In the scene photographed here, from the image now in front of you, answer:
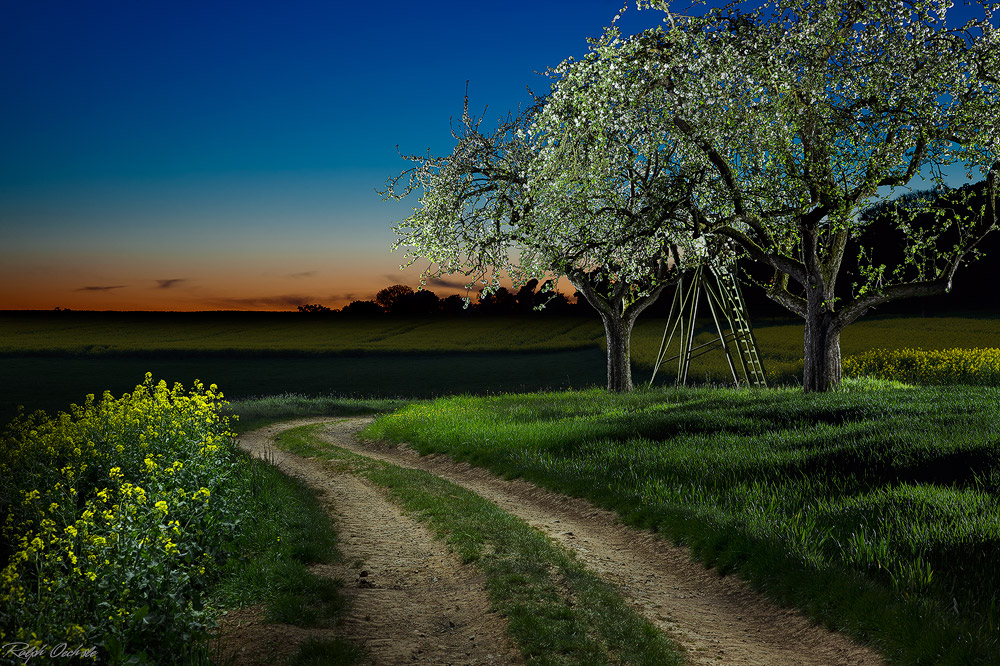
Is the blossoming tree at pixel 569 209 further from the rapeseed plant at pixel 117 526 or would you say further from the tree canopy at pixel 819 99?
the rapeseed plant at pixel 117 526

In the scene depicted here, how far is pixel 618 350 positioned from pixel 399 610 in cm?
2161

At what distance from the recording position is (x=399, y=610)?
7617 mm

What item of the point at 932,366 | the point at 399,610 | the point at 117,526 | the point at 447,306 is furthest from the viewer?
the point at 447,306

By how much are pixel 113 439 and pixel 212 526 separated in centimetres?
346

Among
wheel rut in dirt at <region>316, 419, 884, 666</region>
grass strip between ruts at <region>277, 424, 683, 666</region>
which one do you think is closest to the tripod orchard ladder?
wheel rut in dirt at <region>316, 419, 884, 666</region>

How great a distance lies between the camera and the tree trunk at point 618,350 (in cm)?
2762

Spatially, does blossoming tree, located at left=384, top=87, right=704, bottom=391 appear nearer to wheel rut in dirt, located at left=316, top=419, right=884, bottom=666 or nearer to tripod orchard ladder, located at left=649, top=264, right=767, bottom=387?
A: tripod orchard ladder, located at left=649, top=264, right=767, bottom=387

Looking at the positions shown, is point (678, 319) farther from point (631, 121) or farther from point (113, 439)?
point (113, 439)

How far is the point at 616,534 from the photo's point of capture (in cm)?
1068

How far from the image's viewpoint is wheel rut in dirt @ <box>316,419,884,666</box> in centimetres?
659

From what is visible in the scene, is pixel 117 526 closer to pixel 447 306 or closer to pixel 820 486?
pixel 820 486

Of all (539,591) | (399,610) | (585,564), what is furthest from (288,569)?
(585,564)

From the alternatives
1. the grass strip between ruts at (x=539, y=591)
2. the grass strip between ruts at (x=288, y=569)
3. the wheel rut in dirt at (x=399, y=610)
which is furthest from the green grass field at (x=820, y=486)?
the grass strip between ruts at (x=288, y=569)

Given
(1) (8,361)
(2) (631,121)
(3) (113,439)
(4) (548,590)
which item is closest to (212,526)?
(3) (113,439)
